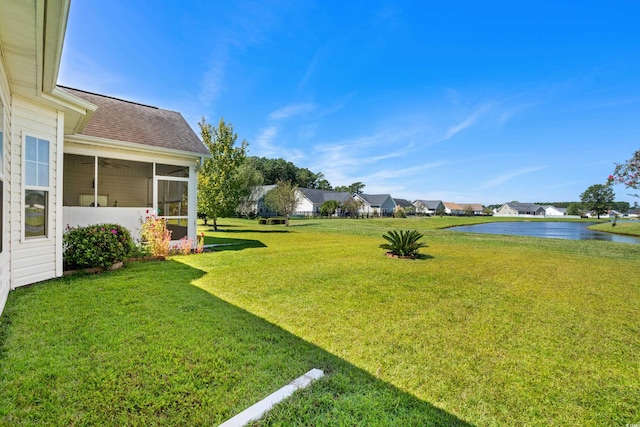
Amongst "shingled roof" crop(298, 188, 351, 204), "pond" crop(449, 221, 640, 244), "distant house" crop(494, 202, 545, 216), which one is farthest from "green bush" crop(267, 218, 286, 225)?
"distant house" crop(494, 202, 545, 216)

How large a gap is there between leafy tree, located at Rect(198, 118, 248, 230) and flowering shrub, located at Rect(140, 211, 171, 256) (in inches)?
404

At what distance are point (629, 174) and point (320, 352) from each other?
19935mm

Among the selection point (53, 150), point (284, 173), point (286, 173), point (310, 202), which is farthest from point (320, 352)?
point (286, 173)

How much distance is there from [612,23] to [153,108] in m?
20.7

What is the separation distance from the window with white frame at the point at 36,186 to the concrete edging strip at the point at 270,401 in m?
5.61

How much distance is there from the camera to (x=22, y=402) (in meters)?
1.98

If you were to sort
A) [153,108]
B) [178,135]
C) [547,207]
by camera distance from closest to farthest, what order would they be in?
[178,135]
[153,108]
[547,207]

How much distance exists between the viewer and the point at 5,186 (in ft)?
13.2

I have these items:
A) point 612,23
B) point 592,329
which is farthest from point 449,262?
point 612,23

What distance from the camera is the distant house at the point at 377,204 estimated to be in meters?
60.6

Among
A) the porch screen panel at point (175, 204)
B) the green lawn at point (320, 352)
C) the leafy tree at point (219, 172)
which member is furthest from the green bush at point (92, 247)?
the leafy tree at point (219, 172)

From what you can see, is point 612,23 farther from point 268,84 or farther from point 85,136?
point 85,136

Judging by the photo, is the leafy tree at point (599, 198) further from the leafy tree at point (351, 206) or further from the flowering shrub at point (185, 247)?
the flowering shrub at point (185, 247)

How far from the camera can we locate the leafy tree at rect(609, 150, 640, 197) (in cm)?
1390
